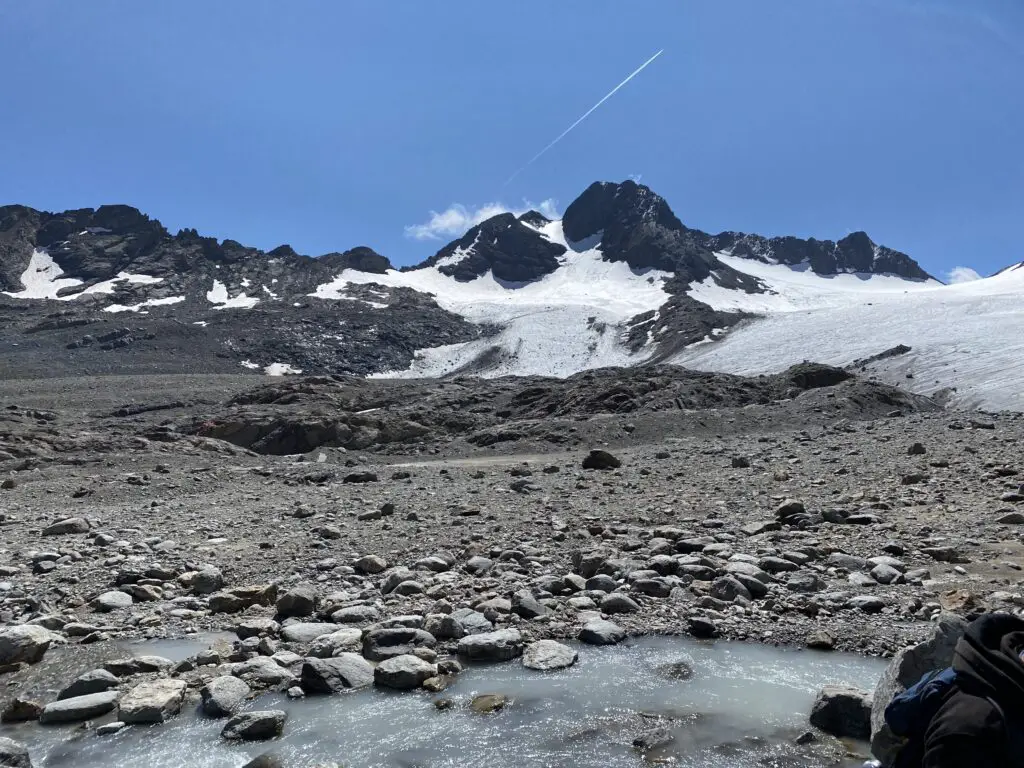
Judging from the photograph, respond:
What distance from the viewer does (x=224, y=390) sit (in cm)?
6762

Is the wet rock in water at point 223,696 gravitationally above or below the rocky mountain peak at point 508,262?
below

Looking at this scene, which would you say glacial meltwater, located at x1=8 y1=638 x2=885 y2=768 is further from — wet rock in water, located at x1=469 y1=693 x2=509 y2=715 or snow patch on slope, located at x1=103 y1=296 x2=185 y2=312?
snow patch on slope, located at x1=103 y1=296 x2=185 y2=312

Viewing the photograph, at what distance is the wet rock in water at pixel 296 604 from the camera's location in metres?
8.53

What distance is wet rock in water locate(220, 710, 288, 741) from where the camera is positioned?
18.6ft

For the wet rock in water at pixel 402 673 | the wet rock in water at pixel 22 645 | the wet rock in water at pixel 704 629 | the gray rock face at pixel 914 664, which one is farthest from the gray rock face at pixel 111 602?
the gray rock face at pixel 914 664

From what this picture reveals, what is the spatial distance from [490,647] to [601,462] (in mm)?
16160

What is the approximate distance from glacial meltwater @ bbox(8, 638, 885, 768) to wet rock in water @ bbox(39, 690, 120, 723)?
5.1 inches

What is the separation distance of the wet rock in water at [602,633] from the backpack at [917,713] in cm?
425

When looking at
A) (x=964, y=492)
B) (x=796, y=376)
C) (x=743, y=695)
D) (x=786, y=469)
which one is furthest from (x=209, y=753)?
(x=796, y=376)

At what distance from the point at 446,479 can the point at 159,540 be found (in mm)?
10369

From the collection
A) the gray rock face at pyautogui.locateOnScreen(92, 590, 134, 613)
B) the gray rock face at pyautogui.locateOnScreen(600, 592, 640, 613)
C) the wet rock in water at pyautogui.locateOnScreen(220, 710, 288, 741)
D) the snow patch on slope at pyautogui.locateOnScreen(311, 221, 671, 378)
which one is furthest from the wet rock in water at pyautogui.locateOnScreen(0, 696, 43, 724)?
the snow patch on slope at pyautogui.locateOnScreen(311, 221, 671, 378)

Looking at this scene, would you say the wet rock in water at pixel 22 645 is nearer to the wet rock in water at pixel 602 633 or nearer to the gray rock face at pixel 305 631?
the gray rock face at pixel 305 631

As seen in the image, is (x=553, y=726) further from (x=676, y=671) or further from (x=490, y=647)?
(x=676, y=671)

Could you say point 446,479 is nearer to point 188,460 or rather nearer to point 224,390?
point 188,460
